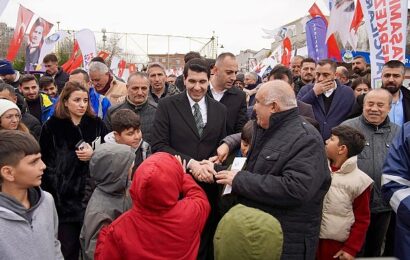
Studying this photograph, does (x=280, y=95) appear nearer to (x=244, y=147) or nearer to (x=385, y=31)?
(x=244, y=147)

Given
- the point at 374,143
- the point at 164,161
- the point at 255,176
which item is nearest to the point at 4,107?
the point at 164,161

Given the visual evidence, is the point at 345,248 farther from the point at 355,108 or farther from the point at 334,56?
the point at 334,56

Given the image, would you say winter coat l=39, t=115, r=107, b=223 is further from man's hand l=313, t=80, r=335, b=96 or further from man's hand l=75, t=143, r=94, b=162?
man's hand l=313, t=80, r=335, b=96

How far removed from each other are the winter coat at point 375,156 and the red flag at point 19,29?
8989 mm

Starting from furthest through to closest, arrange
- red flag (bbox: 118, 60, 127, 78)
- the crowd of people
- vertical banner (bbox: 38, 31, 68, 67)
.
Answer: red flag (bbox: 118, 60, 127, 78)
vertical banner (bbox: 38, 31, 68, 67)
the crowd of people

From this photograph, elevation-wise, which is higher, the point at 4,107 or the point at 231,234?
the point at 4,107

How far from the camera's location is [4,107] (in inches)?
135

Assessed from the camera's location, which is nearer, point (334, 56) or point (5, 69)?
point (5, 69)

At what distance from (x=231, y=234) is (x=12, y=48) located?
10.2 m

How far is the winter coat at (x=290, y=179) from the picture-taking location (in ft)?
7.77

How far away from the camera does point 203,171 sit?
9.48 ft

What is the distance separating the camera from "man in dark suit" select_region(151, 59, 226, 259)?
11.4 ft

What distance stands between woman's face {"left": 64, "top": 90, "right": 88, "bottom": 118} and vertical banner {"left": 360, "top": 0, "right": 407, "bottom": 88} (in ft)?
12.5

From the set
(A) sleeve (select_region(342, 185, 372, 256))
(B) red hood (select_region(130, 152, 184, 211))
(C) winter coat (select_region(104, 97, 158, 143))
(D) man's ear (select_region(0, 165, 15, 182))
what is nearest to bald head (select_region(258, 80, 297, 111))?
(B) red hood (select_region(130, 152, 184, 211))
